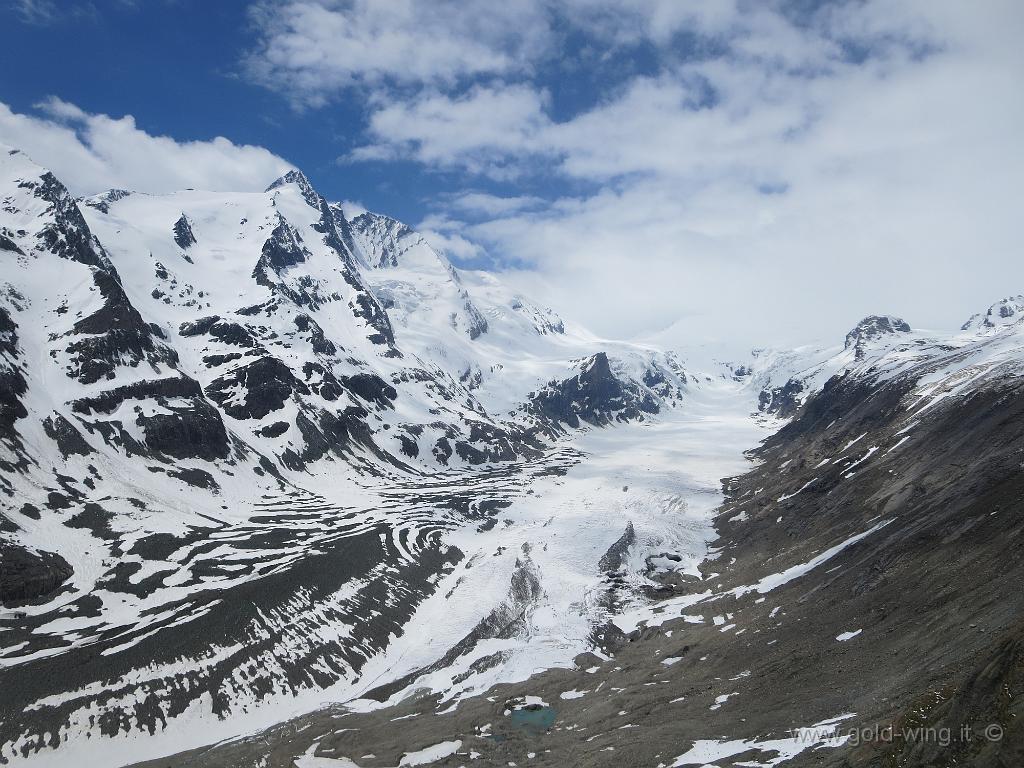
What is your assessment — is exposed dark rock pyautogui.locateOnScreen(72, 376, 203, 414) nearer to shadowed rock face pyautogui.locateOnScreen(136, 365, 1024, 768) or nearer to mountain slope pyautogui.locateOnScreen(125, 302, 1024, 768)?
shadowed rock face pyautogui.locateOnScreen(136, 365, 1024, 768)

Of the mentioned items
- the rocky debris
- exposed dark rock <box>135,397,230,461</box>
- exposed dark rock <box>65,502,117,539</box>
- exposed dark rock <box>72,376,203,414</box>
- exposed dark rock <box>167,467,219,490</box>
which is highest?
exposed dark rock <box>72,376,203,414</box>

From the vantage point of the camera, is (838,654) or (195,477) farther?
(195,477)

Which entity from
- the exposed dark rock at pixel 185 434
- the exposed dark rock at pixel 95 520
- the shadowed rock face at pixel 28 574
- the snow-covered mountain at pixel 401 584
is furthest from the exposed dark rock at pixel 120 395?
the shadowed rock face at pixel 28 574

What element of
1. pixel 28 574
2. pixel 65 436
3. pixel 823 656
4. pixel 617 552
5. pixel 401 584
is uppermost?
pixel 65 436

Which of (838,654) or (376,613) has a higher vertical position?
(376,613)

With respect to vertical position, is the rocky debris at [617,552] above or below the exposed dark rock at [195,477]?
below

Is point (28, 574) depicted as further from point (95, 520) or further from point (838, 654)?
point (838, 654)

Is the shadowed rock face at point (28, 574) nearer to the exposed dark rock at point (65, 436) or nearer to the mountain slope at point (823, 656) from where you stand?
the exposed dark rock at point (65, 436)

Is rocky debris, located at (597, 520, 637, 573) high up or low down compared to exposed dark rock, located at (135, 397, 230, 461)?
down

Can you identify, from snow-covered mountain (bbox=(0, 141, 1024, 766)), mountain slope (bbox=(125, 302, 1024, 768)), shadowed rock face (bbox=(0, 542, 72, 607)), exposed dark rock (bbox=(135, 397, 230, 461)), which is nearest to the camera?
mountain slope (bbox=(125, 302, 1024, 768))

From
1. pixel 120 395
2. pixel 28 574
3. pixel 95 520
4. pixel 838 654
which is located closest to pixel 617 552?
pixel 838 654

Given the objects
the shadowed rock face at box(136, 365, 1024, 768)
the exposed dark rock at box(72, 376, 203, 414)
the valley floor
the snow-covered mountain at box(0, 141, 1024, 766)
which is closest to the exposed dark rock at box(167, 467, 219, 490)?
the snow-covered mountain at box(0, 141, 1024, 766)

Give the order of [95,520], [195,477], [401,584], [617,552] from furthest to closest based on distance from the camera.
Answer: [195,477] < [617,552] < [95,520] < [401,584]

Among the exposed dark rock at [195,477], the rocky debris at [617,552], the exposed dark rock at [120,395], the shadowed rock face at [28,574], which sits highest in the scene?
the exposed dark rock at [120,395]
